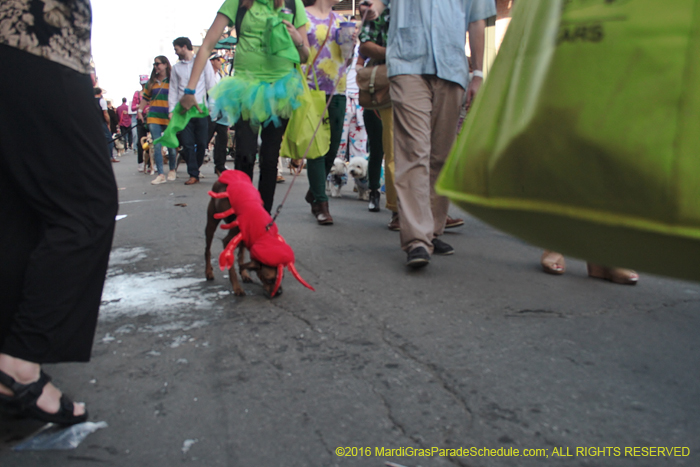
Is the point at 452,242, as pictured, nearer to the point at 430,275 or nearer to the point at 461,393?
the point at 430,275

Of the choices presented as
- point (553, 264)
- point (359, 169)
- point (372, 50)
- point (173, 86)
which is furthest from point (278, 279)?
point (173, 86)

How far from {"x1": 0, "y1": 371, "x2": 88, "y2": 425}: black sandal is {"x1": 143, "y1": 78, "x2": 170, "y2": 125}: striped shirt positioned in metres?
8.26

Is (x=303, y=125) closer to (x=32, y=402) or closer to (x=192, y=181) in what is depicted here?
(x=32, y=402)

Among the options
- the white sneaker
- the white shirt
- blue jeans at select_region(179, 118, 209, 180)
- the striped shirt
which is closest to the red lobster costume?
the white shirt

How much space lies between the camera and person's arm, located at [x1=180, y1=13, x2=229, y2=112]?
3.78 m

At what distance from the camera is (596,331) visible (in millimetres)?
2504

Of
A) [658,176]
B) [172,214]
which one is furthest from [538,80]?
[172,214]

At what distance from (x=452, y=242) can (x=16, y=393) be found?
348 cm

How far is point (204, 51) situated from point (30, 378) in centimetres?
280

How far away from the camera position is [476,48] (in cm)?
393

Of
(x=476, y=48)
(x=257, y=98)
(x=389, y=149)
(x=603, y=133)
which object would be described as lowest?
(x=389, y=149)

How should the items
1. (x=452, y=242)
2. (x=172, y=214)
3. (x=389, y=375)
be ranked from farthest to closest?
(x=172, y=214), (x=452, y=242), (x=389, y=375)

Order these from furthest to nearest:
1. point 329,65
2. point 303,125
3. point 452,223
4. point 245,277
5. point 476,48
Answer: point 329,65
point 452,223
point 303,125
point 476,48
point 245,277

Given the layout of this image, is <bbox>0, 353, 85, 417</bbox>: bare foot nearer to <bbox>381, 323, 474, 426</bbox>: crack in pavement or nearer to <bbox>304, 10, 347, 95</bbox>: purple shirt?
<bbox>381, 323, 474, 426</bbox>: crack in pavement
